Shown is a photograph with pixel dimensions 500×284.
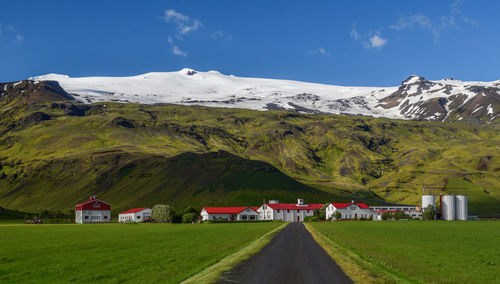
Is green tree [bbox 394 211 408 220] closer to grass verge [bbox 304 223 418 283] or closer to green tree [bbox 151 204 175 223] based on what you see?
green tree [bbox 151 204 175 223]

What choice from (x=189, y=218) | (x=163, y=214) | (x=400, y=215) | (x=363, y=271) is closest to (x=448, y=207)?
(x=400, y=215)

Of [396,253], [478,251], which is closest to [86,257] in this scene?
[396,253]

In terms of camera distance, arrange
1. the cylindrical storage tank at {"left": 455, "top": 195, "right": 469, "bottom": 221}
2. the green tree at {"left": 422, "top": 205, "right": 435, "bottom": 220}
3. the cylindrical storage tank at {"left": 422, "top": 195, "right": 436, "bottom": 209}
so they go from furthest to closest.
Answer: the cylindrical storage tank at {"left": 422, "top": 195, "right": 436, "bottom": 209}, the cylindrical storage tank at {"left": 455, "top": 195, "right": 469, "bottom": 221}, the green tree at {"left": 422, "top": 205, "right": 435, "bottom": 220}

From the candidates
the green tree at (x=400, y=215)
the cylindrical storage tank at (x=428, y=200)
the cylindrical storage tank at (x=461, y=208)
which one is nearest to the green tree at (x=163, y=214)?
the green tree at (x=400, y=215)

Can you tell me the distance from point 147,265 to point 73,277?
22.3 feet

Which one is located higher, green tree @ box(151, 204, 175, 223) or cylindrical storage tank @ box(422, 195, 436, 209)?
cylindrical storage tank @ box(422, 195, 436, 209)

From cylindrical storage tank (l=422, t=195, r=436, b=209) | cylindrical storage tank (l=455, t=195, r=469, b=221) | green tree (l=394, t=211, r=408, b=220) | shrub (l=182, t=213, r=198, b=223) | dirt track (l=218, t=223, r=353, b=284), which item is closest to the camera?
dirt track (l=218, t=223, r=353, b=284)

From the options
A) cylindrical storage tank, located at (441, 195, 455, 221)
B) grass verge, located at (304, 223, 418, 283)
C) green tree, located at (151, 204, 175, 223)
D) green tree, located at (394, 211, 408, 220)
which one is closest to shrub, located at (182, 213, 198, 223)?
green tree, located at (151, 204, 175, 223)

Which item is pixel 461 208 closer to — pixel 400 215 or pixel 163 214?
pixel 400 215

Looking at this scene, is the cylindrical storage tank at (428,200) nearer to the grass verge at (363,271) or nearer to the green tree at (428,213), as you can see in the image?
the green tree at (428,213)

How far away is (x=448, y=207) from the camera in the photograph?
19225cm

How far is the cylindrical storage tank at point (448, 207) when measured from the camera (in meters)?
191

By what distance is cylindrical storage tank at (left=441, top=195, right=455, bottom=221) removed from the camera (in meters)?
191

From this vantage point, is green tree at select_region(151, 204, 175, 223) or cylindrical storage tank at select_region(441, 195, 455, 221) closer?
green tree at select_region(151, 204, 175, 223)
